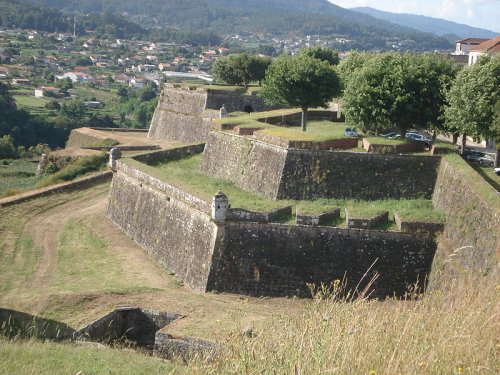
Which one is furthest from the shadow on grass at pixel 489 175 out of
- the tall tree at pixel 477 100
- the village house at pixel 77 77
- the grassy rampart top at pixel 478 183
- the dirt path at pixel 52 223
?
the village house at pixel 77 77

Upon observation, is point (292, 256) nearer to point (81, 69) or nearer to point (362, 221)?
point (362, 221)

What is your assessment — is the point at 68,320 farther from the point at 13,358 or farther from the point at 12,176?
the point at 12,176

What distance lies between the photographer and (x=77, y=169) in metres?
37.5

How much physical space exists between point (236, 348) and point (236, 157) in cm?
1946

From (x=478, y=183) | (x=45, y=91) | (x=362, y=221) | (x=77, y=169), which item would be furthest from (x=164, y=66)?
(x=478, y=183)

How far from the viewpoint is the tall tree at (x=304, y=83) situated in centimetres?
2967

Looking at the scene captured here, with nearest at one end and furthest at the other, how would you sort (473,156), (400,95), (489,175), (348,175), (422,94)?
(489,175) < (348,175) < (473,156) < (400,95) < (422,94)

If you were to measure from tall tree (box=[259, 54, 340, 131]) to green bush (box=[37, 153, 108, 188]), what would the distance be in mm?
12837

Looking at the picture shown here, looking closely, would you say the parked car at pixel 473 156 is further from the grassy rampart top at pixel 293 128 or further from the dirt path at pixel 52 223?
the dirt path at pixel 52 223

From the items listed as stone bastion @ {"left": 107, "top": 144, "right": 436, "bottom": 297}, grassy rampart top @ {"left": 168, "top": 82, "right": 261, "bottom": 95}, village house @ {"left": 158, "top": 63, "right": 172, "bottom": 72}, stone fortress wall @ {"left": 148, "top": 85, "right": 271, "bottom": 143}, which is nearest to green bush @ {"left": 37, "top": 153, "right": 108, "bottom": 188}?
stone fortress wall @ {"left": 148, "top": 85, "right": 271, "bottom": 143}

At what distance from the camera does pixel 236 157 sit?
26.9 m

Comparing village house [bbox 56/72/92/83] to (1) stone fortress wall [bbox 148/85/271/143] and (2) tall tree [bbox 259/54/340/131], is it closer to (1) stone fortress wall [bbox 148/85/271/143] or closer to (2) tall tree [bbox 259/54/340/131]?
(1) stone fortress wall [bbox 148/85/271/143]

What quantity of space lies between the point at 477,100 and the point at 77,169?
73.6 ft

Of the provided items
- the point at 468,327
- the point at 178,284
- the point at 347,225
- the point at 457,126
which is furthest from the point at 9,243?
the point at 468,327
